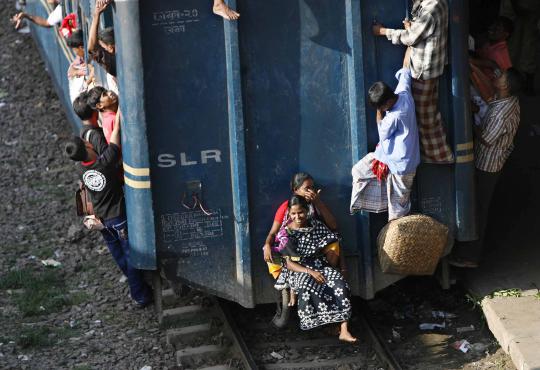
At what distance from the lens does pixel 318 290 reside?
762 centimetres

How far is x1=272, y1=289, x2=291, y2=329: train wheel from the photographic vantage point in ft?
25.5

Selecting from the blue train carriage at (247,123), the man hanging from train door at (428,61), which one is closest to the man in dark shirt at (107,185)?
the blue train carriage at (247,123)

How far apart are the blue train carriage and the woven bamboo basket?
0.49ft

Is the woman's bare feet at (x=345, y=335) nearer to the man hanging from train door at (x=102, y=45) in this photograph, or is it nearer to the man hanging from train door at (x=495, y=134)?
the man hanging from train door at (x=495, y=134)

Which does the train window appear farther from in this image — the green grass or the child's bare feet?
the green grass

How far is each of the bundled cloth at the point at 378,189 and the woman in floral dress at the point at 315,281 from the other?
29 cm

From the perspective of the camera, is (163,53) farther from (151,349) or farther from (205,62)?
(151,349)

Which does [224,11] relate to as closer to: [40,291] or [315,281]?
[315,281]

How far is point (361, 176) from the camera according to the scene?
749cm

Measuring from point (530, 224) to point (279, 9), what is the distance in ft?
11.2

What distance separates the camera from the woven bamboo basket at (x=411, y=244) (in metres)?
7.57

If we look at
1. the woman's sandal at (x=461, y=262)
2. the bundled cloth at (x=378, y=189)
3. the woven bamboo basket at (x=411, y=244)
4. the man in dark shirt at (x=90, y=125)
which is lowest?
the woman's sandal at (x=461, y=262)

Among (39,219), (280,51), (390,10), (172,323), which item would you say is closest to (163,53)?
(280,51)

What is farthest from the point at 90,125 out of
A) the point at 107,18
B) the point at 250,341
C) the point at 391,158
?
the point at 391,158
